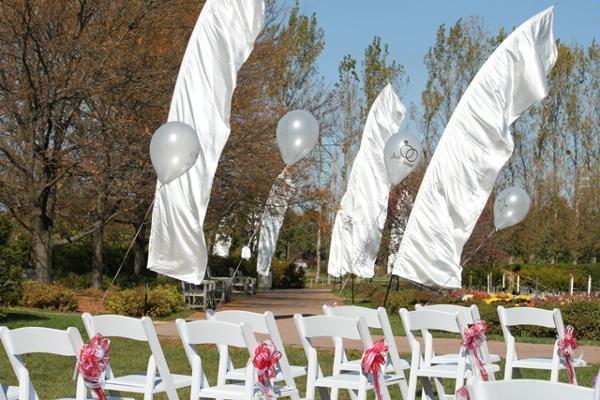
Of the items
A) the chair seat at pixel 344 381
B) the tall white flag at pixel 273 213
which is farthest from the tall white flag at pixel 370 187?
the chair seat at pixel 344 381

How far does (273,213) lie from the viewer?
24.1 m

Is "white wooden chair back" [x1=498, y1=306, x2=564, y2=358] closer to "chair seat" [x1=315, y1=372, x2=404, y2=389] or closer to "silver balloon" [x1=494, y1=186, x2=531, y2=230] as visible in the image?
"chair seat" [x1=315, y1=372, x2=404, y2=389]

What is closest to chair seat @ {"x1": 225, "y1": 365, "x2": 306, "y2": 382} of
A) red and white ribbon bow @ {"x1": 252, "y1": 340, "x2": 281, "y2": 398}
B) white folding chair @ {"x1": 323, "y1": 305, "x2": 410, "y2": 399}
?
white folding chair @ {"x1": 323, "y1": 305, "x2": 410, "y2": 399}

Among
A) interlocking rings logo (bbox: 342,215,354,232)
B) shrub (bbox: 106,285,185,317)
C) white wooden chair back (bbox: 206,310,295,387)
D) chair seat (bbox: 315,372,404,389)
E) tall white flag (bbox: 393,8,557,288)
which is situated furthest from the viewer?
interlocking rings logo (bbox: 342,215,354,232)

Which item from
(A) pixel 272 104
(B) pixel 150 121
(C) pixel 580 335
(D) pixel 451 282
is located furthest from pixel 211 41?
(A) pixel 272 104

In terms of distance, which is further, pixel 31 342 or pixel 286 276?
pixel 286 276

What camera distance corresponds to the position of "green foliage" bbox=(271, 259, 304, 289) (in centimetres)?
→ 3781

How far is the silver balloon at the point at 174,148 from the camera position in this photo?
10320 mm

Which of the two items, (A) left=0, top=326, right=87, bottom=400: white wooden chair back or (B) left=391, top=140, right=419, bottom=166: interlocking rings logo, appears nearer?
(A) left=0, top=326, right=87, bottom=400: white wooden chair back

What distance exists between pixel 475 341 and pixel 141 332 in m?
2.54

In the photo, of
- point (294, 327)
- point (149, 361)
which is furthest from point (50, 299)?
point (149, 361)

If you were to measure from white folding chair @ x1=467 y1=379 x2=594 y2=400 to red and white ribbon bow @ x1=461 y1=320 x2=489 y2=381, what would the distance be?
13.3 feet

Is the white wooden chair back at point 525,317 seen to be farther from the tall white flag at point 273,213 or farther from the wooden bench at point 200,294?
the wooden bench at point 200,294

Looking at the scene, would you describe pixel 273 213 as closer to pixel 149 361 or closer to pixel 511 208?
pixel 511 208
